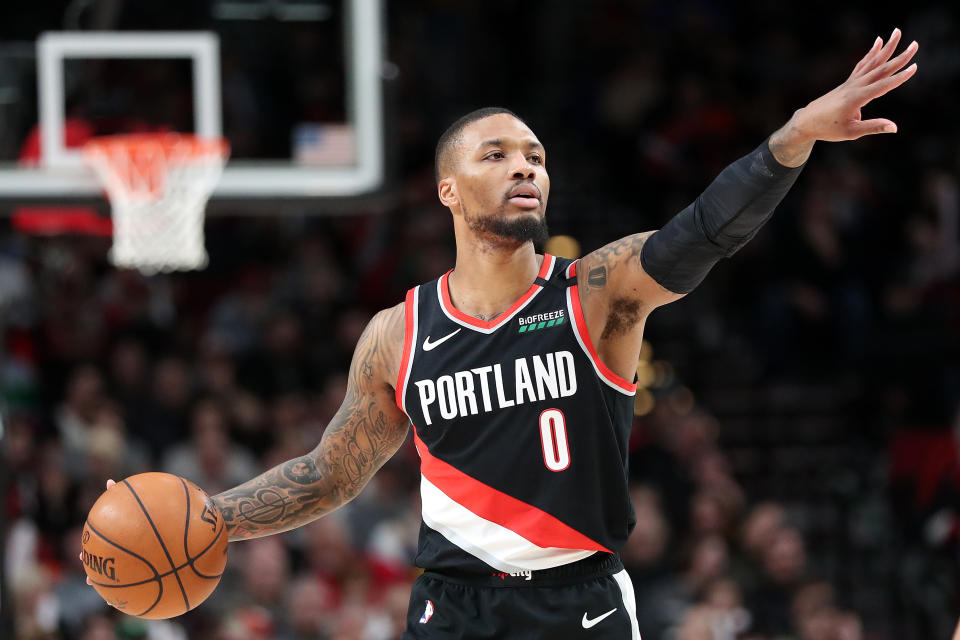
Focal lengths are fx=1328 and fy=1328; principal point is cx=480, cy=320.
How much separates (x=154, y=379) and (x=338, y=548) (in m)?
2.15

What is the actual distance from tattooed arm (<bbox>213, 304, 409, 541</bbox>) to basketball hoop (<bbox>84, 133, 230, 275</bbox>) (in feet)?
10.9

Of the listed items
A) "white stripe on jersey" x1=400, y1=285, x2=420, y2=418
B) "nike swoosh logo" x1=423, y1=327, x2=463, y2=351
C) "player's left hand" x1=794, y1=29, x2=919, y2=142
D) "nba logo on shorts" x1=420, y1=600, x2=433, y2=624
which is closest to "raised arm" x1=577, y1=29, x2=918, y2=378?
"player's left hand" x1=794, y1=29, x2=919, y2=142

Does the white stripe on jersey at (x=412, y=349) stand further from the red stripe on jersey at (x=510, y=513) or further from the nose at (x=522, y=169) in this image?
the nose at (x=522, y=169)

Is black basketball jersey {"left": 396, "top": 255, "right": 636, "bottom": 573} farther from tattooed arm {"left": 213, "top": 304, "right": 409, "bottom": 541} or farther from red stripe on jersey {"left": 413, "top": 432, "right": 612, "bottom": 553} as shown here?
tattooed arm {"left": 213, "top": 304, "right": 409, "bottom": 541}

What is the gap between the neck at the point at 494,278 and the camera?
4.48m

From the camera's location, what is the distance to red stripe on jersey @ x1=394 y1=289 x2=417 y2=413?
451 cm

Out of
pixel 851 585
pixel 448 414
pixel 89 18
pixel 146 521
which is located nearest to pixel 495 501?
pixel 448 414

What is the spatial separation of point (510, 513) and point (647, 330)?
354 inches

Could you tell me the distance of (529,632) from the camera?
417 centimetres

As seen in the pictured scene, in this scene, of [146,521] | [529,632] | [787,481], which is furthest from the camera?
[787,481]

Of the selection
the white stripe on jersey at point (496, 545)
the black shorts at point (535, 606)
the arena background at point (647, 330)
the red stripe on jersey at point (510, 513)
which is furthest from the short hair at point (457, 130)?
the arena background at point (647, 330)

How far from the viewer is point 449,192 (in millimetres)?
4625

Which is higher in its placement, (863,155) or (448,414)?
(863,155)

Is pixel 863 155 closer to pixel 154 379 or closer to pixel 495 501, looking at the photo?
pixel 154 379
